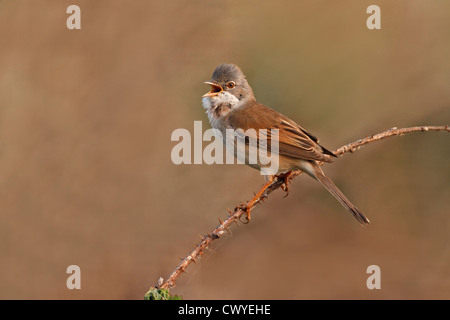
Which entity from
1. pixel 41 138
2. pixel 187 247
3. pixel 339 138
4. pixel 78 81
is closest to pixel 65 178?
pixel 41 138

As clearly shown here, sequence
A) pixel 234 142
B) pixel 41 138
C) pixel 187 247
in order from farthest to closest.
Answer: pixel 41 138, pixel 187 247, pixel 234 142

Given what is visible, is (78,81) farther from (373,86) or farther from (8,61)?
(373,86)

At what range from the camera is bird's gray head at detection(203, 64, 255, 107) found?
454 cm

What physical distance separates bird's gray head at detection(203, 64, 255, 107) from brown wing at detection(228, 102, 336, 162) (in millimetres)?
153

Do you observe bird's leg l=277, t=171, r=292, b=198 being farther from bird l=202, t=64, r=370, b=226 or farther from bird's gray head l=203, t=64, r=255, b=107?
bird's gray head l=203, t=64, r=255, b=107

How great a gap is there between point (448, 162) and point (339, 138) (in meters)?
1.09

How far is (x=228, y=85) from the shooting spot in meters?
4.61

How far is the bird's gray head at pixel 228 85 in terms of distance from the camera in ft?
14.9

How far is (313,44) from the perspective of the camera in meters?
5.71

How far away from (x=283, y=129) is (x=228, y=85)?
672 millimetres

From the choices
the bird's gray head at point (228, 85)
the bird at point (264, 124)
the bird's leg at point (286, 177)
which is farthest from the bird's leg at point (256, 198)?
the bird's gray head at point (228, 85)

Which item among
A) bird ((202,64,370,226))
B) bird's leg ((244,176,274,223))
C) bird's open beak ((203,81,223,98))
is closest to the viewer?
bird's leg ((244,176,274,223))

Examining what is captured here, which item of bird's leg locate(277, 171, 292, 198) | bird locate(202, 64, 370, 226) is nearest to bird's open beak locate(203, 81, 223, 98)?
bird locate(202, 64, 370, 226)

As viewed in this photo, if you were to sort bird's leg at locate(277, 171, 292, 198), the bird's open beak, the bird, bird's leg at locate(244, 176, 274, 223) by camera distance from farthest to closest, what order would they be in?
the bird's open beak < bird's leg at locate(277, 171, 292, 198) < the bird < bird's leg at locate(244, 176, 274, 223)
